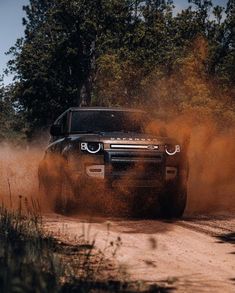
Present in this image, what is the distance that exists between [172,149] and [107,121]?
154 centimetres

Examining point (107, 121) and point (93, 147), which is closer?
point (93, 147)

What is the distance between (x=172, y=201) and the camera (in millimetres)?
8891

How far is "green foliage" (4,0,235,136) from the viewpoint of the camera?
34062 millimetres

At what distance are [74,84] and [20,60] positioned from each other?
4.60 meters

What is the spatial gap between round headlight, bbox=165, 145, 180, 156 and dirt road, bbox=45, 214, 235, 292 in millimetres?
1143

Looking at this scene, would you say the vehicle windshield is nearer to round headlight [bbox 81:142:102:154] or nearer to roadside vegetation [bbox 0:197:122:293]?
round headlight [bbox 81:142:102:154]

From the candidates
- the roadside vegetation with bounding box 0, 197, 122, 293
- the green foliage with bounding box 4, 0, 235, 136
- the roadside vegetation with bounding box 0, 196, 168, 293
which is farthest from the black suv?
the green foliage with bounding box 4, 0, 235, 136

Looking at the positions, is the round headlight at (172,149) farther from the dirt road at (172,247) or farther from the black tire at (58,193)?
the black tire at (58,193)

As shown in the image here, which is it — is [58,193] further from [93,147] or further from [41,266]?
[41,266]

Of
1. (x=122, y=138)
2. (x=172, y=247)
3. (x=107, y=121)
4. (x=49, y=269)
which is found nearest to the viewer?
(x=49, y=269)

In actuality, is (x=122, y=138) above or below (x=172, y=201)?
above

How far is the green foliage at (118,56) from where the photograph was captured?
34062mm

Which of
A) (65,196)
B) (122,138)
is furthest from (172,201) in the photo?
(65,196)

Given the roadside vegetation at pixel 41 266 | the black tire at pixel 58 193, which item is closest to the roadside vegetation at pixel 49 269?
the roadside vegetation at pixel 41 266
